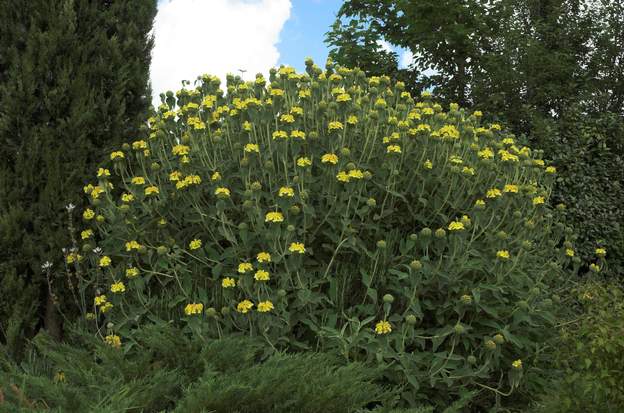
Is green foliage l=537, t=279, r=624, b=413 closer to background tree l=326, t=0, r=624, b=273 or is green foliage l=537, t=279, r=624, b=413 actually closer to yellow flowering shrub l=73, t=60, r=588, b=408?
yellow flowering shrub l=73, t=60, r=588, b=408

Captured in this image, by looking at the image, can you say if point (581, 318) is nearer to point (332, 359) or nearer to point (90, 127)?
point (332, 359)

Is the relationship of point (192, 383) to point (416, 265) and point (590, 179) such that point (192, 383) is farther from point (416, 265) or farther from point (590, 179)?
point (590, 179)

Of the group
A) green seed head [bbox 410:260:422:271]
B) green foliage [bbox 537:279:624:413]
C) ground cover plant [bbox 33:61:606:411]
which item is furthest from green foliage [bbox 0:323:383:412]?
green foliage [bbox 537:279:624:413]

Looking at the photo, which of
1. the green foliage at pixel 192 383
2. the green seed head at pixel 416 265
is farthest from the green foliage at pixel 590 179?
the green foliage at pixel 192 383

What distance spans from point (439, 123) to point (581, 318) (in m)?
1.70

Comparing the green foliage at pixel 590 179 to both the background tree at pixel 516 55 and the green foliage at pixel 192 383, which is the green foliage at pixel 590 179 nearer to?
the background tree at pixel 516 55

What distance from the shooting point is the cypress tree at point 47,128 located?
4.73 meters

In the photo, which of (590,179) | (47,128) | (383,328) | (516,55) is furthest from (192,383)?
(516,55)

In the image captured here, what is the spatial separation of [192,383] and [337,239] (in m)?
1.37

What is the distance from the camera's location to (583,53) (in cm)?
1368

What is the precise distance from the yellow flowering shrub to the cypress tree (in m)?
0.48

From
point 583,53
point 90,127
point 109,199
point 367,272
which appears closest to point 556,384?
point 367,272

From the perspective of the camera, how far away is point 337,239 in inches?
150

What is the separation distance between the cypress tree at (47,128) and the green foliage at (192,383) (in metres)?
1.83
